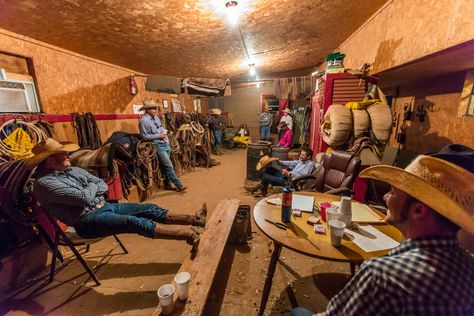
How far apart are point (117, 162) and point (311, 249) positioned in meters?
3.19

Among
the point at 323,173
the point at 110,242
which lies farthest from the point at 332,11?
the point at 110,242

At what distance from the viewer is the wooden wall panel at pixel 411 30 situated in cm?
152

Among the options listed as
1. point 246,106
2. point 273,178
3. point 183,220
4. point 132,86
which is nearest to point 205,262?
point 183,220

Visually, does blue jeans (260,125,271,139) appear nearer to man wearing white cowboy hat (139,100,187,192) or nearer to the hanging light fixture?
man wearing white cowboy hat (139,100,187,192)

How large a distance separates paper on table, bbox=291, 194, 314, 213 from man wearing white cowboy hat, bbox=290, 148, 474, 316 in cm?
101

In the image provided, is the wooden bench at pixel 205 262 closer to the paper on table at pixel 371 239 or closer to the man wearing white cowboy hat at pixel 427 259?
the man wearing white cowboy hat at pixel 427 259

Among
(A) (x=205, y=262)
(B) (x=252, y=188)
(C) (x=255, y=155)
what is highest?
(C) (x=255, y=155)

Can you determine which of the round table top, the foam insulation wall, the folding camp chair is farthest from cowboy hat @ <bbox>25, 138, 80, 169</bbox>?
the round table top

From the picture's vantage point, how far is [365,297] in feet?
2.15

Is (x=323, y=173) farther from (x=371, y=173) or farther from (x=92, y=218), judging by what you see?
(x=92, y=218)

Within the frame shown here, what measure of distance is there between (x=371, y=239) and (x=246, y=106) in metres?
8.73

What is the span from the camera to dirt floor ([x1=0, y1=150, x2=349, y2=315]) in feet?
5.42

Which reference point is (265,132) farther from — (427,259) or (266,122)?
(427,259)

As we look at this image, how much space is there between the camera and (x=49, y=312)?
163 cm
